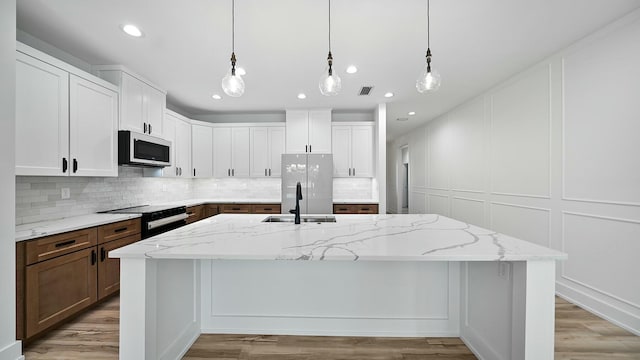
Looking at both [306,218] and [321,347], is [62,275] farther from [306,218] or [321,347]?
[321,347]

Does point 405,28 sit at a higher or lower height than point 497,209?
higher

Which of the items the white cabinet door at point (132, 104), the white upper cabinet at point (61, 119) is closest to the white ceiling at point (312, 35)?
the white cabinet door at point (132, 104)

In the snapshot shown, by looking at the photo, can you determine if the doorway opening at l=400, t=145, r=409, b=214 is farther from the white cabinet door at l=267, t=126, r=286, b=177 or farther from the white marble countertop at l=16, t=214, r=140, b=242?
the white marble countertop at l=16, t=214, r=140, b=242

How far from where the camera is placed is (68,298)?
2.16m

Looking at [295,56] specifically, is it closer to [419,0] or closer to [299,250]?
[419,0]

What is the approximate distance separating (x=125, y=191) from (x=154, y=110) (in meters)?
1.14

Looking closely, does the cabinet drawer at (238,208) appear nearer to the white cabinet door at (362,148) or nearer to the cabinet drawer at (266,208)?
the cabinet drawer at (266,208)

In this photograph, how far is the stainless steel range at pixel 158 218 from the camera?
301 cm

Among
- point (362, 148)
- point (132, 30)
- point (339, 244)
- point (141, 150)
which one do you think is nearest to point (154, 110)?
point (141, 150)

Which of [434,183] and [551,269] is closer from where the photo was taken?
[551,269]

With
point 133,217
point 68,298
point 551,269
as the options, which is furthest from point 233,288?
point 551,269

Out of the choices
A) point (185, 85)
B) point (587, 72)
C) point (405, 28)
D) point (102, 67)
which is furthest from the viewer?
point (185, 85)

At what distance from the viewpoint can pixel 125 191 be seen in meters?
3.46

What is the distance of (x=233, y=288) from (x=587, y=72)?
3.70 m
